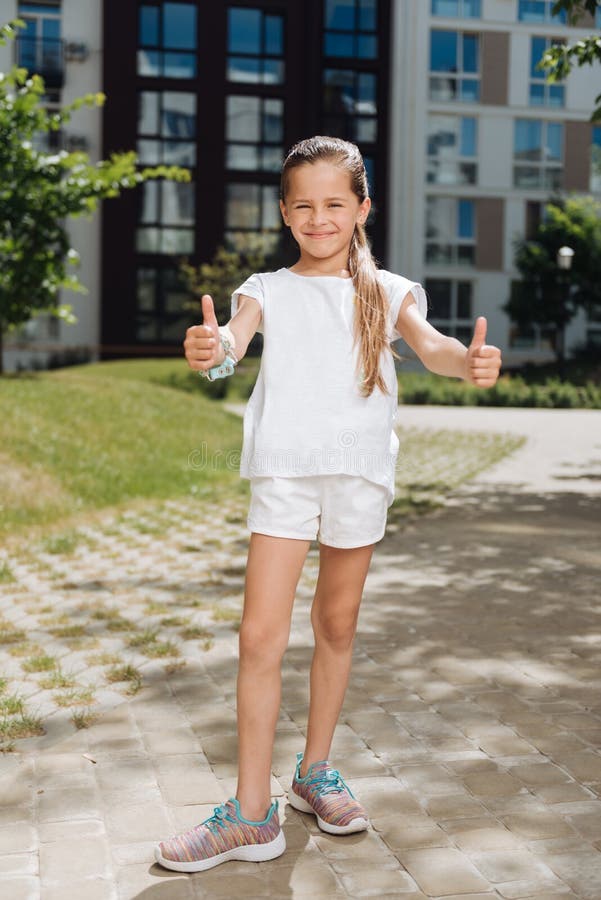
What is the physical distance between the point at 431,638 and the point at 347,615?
7.44 ft

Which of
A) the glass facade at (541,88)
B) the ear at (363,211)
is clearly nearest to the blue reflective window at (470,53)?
the glass facade at (541,88)

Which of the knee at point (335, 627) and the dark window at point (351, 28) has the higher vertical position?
the dark window at point (351, 28)

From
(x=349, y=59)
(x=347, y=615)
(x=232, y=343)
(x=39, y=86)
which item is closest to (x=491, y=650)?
(x=347, y=615)

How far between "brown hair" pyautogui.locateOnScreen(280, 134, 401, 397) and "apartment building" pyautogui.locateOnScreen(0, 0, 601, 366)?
35463 mm

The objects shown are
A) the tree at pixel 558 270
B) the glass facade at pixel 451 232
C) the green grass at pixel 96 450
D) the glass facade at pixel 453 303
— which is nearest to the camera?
the green grass at pixel 96 450

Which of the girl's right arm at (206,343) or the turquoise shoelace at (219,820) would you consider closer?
the girl's right arm at (206,343)

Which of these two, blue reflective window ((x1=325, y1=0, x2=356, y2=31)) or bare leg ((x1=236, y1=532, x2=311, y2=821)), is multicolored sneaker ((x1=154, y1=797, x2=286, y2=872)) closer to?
bare leg ((x1=236, y1=532, x2=311, y2=821))

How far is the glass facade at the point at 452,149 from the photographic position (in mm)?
41219

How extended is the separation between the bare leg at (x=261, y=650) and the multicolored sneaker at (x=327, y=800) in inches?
9.2

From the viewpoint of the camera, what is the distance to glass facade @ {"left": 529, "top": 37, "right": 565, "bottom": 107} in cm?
4147

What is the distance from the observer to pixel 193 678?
14.8 feet

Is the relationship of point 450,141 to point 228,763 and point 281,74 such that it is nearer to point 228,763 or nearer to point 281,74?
point 281,74

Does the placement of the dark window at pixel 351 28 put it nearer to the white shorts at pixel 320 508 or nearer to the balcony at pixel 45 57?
the balcony at pixel 45 57

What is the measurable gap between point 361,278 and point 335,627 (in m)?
0.97
